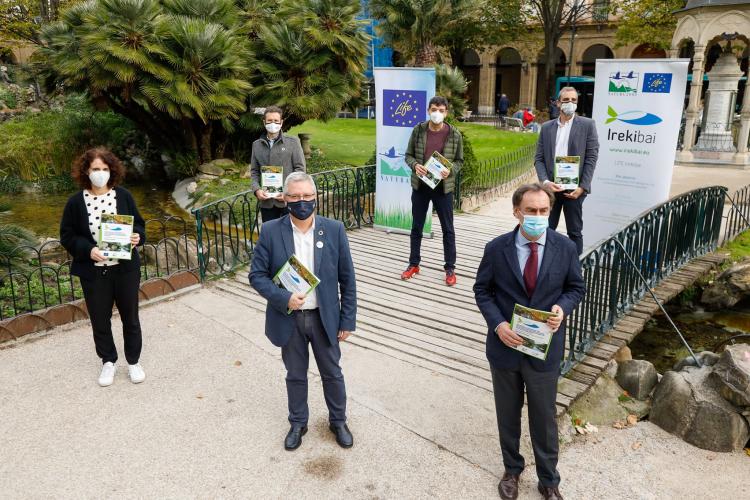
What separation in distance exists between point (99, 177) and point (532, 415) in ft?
11.5

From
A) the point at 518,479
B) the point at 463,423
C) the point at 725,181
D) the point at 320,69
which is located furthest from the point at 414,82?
the point at 725,181

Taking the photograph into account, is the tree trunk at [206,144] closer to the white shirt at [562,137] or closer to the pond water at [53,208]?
the pond water at [53,208]

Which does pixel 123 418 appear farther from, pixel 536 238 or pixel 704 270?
pixel 704 270

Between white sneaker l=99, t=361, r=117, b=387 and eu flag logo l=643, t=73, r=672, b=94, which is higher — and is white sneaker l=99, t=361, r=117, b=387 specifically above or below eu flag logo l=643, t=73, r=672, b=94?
below

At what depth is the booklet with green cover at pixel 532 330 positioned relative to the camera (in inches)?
129

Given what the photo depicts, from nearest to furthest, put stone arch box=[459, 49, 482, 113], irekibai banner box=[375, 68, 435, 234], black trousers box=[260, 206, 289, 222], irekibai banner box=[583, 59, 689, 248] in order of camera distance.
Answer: irekibai banner box=[583, 59, 689, 248], black trousers box=[260, 206, 289, 222], irekibai banner box=[375, 68, 435, 234], stone arch box=[459, 49, 482, 113]

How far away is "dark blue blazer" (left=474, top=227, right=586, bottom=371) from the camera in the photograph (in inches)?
134

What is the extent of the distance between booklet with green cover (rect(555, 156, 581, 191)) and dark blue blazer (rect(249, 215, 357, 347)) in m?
3.30

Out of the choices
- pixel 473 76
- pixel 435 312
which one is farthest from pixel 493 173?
pixel 473 76

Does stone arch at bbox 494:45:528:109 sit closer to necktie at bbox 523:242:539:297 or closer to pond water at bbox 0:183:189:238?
pond water at bbox 0:183:189:238

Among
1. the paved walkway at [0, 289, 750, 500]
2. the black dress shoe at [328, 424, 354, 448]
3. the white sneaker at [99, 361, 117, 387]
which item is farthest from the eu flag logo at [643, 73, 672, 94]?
the white sneaker at [99, 361, 117, 387]

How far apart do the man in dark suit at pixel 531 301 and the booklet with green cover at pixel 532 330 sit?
0.12 ft

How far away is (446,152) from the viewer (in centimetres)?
687

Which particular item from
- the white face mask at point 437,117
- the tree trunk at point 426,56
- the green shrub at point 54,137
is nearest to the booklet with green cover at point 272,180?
the white face mask at point 437,117
